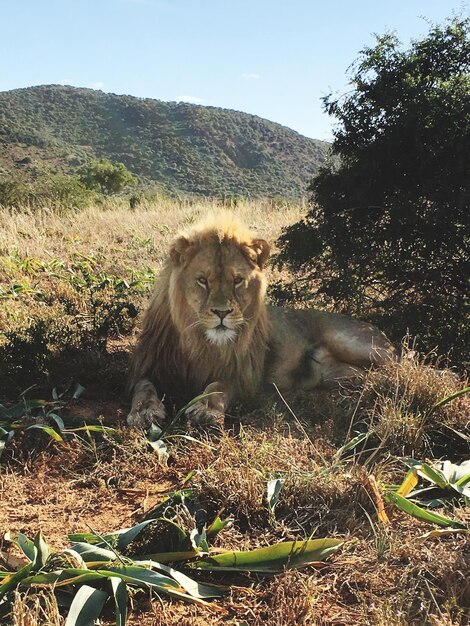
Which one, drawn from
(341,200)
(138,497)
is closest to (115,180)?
(341,200)

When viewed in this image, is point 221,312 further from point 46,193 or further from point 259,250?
point 46,193

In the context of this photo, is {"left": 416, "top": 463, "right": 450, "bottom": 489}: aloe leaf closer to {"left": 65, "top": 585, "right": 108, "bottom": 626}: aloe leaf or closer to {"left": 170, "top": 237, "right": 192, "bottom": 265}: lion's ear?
{"left": 65, "top": 585, "right": 108, "bottom": 626}: aloe leaf

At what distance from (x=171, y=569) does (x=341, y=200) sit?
5033 mm

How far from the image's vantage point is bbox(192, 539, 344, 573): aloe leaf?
8.54 ft

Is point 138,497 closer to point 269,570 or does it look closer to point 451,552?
point 269,570

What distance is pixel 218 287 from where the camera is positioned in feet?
14.7

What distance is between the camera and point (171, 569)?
2.50m

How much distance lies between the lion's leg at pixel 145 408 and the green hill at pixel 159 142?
131 feet

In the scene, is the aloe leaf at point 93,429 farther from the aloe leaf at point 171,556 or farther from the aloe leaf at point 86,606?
the aloe leaf at point 86,606

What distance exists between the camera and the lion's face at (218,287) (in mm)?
4469

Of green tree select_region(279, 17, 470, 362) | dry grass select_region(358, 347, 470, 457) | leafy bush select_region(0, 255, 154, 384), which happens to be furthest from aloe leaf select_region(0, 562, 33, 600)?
green tree select_region(279, 17, 470, 362)

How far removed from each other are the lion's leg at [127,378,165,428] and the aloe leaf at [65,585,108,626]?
1797mm

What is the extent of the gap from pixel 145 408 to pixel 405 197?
354 cm

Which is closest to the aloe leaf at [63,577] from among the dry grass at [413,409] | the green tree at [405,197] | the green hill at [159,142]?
the dry grass at [413,409]
